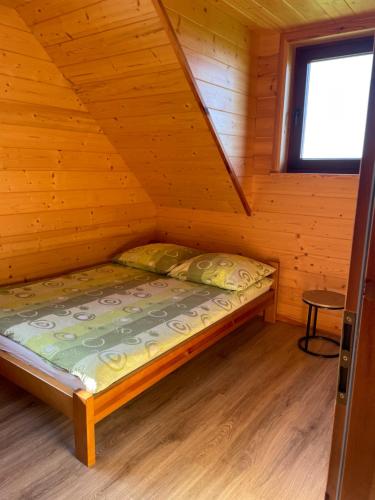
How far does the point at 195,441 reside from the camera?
1805 millimetres

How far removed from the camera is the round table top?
2498 mm

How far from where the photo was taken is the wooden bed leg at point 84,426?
1552mm

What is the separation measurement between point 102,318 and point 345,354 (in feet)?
5.45

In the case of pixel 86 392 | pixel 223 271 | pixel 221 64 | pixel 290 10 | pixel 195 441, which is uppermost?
pixel 290 10

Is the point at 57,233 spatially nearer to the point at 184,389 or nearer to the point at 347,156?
the point at 184,389

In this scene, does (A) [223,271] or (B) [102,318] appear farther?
(A) [223,271]

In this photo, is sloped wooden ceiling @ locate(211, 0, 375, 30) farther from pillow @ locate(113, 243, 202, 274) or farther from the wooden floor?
the wooden floor

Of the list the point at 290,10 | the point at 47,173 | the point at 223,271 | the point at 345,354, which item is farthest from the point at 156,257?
the point at 345,354

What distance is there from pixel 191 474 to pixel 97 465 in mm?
405

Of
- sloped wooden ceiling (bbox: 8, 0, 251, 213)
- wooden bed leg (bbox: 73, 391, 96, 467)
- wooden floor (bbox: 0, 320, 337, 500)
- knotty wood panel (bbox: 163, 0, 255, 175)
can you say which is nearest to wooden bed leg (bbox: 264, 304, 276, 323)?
wooden floor (bbox: 0, 320, 337, 500)

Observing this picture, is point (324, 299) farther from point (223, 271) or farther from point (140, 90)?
point (140, 90)

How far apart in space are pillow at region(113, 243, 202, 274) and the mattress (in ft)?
0.35

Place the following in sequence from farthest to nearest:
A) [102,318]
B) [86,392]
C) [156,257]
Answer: [156,257], [102,318], [86,392]

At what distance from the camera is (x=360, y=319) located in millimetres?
607
